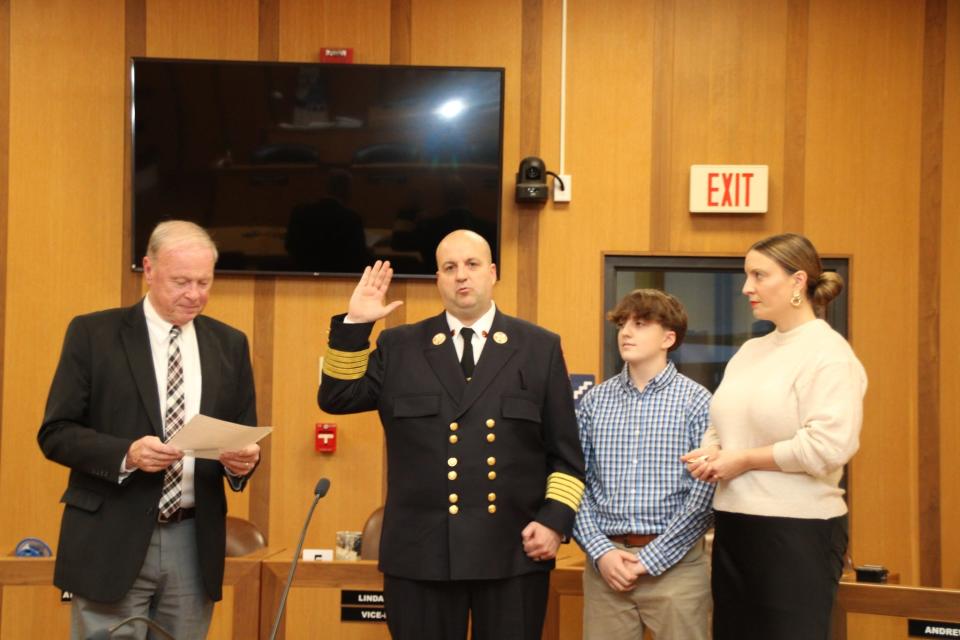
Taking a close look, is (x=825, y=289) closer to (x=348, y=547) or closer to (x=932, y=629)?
(x=932, y=629)

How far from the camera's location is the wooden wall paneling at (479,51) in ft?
15.2

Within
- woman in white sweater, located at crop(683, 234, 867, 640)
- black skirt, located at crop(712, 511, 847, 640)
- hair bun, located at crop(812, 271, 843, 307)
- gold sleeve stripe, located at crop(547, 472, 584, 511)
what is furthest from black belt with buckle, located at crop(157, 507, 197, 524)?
hair bun, located at crop(812, 271, 843, 307)

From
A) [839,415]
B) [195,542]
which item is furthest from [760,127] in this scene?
[195,542]

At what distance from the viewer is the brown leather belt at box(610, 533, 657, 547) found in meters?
2.91

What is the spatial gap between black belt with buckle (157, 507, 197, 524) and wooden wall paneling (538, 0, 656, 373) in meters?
2.30

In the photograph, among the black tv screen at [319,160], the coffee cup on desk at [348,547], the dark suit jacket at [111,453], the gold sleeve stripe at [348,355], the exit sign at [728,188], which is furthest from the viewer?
the exit sign at [728,188]

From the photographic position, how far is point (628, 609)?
2945 millimetres

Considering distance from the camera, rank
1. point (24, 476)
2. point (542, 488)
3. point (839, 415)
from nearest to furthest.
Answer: point (839, 415) → point (542, 488) → point (24, 476)

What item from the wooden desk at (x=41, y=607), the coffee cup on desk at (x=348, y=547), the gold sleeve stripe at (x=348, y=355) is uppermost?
the gold sleeve stripe at (x=348, y=355)

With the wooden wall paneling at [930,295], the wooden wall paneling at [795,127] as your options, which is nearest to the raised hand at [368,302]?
the wooden wall paneling at [795,127]

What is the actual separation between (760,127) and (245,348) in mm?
2786

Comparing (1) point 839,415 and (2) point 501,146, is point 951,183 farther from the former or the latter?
(1) point 839,415

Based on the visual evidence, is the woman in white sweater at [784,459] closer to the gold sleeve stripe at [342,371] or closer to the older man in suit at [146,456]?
the gold sleeve stripe at [342,371]

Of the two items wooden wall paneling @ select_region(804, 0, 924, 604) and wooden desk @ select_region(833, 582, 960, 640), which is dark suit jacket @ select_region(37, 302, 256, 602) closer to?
wooden desk @ select_region(833, 582, 960, 640)
